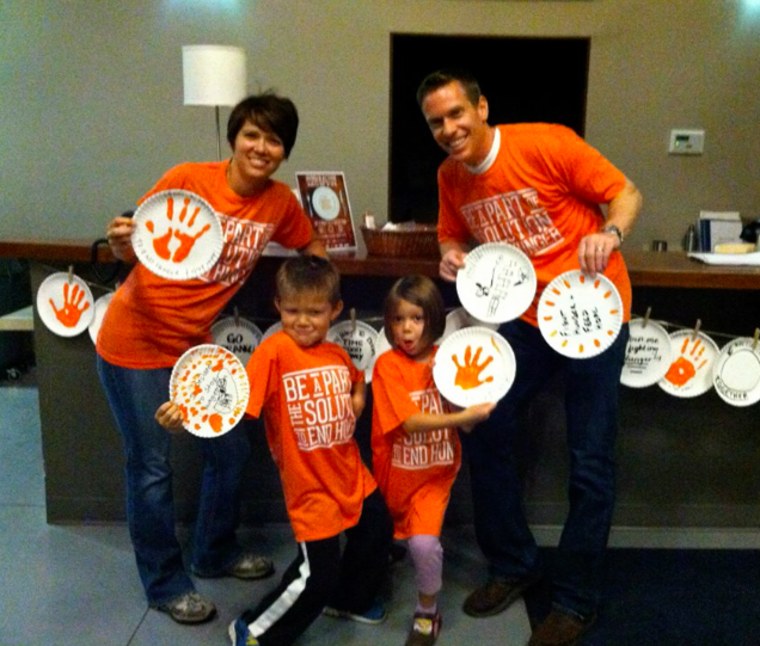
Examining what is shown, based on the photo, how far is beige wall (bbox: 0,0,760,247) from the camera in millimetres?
3498

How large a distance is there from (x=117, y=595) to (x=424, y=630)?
Answer: 85cm

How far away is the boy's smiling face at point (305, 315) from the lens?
1.61m

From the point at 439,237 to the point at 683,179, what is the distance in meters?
2.37

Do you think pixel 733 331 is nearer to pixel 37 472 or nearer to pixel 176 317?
pixel 176 317

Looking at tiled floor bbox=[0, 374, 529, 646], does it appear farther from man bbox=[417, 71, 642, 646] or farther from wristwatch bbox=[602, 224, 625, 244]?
wristwatch bbox=[602, 224, 625, 244]

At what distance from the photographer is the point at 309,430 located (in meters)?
1.61

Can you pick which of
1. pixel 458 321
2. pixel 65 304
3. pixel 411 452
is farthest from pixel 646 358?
pixel 65 304

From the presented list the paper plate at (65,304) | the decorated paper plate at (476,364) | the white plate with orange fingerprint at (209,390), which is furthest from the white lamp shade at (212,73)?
the decorated paper plate at (476,364)

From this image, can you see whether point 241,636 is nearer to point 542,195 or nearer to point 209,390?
point 209,390

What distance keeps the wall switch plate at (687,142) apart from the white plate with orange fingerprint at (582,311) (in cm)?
234

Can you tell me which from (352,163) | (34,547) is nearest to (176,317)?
(34,547)

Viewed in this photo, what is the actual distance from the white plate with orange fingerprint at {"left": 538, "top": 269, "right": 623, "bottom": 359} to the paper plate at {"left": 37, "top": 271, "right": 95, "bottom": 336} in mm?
1319

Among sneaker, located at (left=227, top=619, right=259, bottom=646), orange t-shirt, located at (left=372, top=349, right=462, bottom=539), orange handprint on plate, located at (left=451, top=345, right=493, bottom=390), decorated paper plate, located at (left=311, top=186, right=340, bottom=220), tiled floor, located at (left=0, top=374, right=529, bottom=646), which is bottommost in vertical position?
tiled floor, located at (left=0, top=374, right=529, bottom=646)

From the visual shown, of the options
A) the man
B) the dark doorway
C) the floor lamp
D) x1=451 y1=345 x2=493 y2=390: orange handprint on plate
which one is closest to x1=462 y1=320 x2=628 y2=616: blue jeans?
the man
